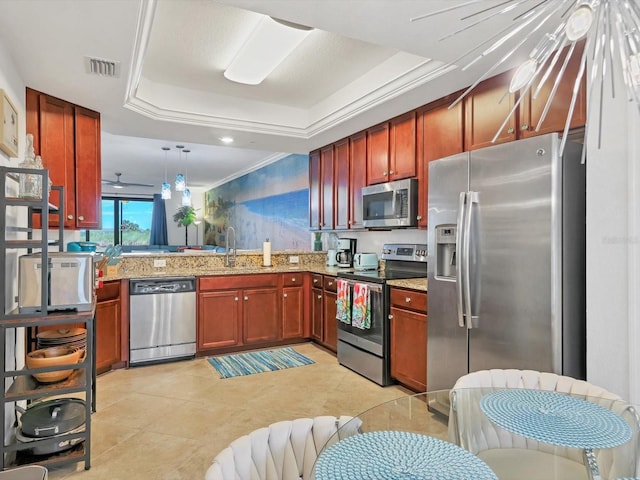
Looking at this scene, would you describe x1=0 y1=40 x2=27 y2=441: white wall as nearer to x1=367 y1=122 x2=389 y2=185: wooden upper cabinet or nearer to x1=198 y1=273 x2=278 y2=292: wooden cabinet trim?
x1=198 y1=273 x2=278 y2=292: wooden cabinet trim

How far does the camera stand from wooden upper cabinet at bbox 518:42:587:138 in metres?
2.29

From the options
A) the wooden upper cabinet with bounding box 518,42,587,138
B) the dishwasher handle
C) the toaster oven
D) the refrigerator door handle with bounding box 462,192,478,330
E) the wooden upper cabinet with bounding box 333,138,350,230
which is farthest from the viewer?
the wooden upper cabinet with bounding box 333,138,350,230

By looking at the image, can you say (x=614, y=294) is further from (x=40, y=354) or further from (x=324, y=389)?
(x=40, y=354)

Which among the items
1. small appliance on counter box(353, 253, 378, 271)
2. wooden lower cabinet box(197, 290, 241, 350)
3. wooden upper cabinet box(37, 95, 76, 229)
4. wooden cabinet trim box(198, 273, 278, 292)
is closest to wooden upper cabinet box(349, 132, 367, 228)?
small appliance on counter box(353, 253, 378, 271)

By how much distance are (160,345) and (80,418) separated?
5.77ft

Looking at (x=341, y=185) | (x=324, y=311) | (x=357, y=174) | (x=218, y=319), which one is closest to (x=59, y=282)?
(x=218, y=319)

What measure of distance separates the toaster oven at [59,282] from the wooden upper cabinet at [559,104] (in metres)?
2.68

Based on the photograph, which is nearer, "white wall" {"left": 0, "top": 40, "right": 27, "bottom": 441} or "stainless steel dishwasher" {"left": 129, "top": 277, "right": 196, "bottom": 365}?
"white wall" {"left": 0, "top": 40, "right": 27, "bottom": 441}

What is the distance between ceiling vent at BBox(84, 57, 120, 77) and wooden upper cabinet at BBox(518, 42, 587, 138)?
2559 millimetres

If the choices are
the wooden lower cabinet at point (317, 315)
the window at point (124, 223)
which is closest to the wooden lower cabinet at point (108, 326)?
the wooden lower cabinet at point (317, 315)

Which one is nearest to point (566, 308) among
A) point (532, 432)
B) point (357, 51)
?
point (532, 432)

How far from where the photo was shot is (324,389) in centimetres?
338

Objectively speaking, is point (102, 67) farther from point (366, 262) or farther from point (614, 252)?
point (614, 252)

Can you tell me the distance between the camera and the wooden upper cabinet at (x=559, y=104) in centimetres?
229
